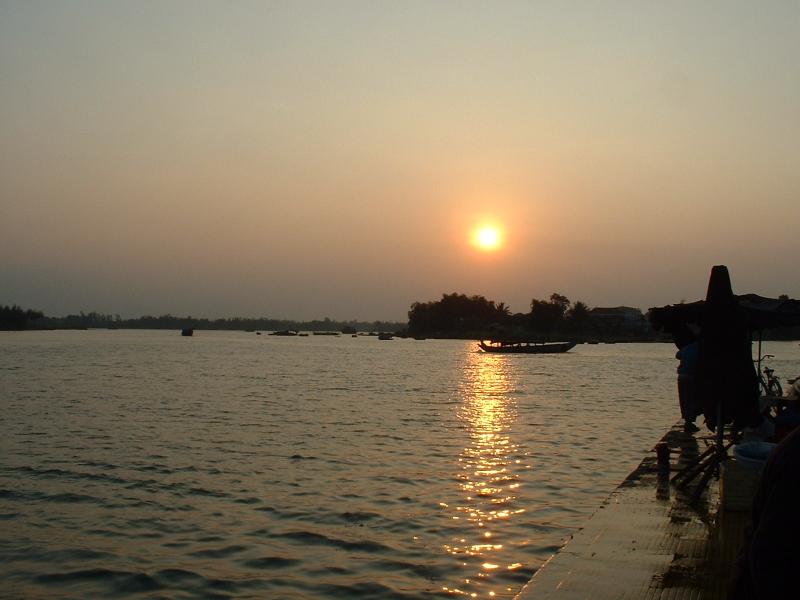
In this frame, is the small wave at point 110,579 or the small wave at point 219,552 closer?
the small wave at point 110,579

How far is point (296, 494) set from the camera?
637 inches

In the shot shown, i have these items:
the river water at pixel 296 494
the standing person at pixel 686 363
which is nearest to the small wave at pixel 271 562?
the river water at pixel 296 494

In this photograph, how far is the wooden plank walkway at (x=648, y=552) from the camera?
752 cm

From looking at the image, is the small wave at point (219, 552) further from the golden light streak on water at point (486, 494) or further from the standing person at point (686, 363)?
the standing person at point (686, 363)

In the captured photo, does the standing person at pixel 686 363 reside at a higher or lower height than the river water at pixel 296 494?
higher

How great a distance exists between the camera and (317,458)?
2094 centimetres

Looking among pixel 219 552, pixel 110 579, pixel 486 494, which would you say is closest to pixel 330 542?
pixel 219 552

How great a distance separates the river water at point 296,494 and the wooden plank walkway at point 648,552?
132 centimetres

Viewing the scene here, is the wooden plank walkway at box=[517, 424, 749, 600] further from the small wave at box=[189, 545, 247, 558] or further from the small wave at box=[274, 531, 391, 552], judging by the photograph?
the small wave at box=[189, 545, 247, 558]

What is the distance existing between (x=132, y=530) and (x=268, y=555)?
287cm

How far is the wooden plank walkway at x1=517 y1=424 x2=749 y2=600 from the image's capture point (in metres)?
7.52

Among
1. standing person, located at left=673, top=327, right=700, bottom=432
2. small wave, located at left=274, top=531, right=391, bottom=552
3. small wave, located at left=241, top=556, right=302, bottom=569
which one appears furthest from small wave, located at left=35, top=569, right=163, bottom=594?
standing person, located at left=673, top=327, right=700, bottom=432

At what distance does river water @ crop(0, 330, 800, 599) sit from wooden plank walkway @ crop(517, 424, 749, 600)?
132 centimetres

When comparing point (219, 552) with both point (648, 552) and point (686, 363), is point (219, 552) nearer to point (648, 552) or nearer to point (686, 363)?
point (648, 552)
